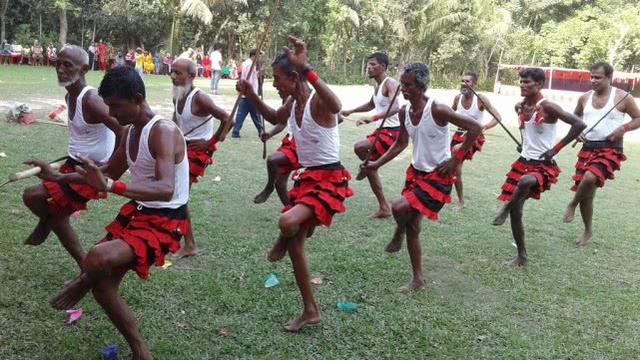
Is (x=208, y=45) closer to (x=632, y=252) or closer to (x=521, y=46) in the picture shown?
(x=521, y=46)

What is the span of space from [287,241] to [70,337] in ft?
5.05

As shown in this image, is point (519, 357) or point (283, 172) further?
point (283, 172)

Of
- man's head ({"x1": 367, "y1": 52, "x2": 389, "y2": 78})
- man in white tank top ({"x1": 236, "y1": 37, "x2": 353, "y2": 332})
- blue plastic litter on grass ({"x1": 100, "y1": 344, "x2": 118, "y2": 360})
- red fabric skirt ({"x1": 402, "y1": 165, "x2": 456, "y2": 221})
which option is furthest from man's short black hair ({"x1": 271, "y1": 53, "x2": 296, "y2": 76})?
man's head ({"x1": 367, "y1": 52, "x2": 389, "y2": 78})

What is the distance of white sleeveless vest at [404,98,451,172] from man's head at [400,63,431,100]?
0.44ft

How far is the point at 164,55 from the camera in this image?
34500 millimetres

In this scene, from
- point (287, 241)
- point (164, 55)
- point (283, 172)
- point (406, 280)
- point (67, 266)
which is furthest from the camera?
point (164, 55)

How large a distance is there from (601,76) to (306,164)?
13.2 feet

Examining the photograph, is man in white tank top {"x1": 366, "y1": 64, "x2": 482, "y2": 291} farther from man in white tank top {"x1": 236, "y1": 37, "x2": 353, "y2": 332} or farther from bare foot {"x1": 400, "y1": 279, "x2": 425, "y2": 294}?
man in white tank top {"x1": 236, "y1": 37, "x2": 353, "y2": 332}

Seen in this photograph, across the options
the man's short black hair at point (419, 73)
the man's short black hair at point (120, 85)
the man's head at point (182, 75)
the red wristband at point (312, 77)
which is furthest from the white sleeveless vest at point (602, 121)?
the man's short black hair at point (120, 85)

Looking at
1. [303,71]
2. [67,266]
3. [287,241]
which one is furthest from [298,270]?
[67,266]

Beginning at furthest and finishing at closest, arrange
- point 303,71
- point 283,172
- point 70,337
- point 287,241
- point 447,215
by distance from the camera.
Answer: point 447,215, point 283,172, point 287,241, point 303,71, point 70,337

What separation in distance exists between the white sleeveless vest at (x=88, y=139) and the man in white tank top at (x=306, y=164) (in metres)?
1.17

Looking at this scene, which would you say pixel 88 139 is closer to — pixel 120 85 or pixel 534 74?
pixel 120 85

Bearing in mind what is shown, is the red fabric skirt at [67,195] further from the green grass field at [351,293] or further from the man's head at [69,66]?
the man's head at [69,66]
